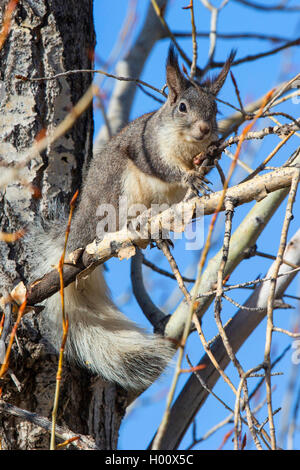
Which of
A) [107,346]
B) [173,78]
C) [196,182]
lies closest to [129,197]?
[196,182]

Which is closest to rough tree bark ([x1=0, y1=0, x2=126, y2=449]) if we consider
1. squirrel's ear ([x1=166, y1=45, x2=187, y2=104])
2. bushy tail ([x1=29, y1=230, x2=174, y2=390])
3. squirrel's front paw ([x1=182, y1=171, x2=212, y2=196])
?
bushy tail ([x1=29, y1=230, x2=174, y2=390])

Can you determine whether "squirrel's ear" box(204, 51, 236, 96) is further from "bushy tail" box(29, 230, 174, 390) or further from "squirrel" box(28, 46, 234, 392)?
"bushy tail" box(29, 230, 174, 390)

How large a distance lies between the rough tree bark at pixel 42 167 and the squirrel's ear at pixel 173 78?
1.30 ft

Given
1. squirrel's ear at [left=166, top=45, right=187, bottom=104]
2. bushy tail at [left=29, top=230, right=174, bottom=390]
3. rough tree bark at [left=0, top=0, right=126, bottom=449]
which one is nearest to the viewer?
rough tree bark at [left=0, top=0, right=126, bottom=449]

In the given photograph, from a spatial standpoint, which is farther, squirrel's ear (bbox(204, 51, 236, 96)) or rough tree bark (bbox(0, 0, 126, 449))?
squirrel's ear (bbox(204, 51, 236, 96))

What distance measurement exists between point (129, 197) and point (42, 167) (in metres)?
0.43

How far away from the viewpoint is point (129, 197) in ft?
9.23

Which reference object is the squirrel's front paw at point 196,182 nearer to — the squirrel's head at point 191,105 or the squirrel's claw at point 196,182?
the squirrel's claw at point 196,182

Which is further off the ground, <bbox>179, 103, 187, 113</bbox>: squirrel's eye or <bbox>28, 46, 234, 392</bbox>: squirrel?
<bbox>179, 103, 187, 113</bbox>: squirrel's eye

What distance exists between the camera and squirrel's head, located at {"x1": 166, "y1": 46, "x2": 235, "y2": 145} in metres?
2.67

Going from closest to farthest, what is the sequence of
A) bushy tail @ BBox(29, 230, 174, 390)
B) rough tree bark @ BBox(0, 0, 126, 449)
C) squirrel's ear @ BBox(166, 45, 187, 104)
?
rough tree bark @ BBox(0, 0, 126, 449)
bushy tail @ BBox(29, 230, 174, 390)
squirrel's ear @ BBox(166, 45, 187, 104)

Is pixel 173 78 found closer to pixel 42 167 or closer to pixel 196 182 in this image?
pixel 196 182

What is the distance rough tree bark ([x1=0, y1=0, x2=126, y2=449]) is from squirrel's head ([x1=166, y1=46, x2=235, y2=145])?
1.36 feet
